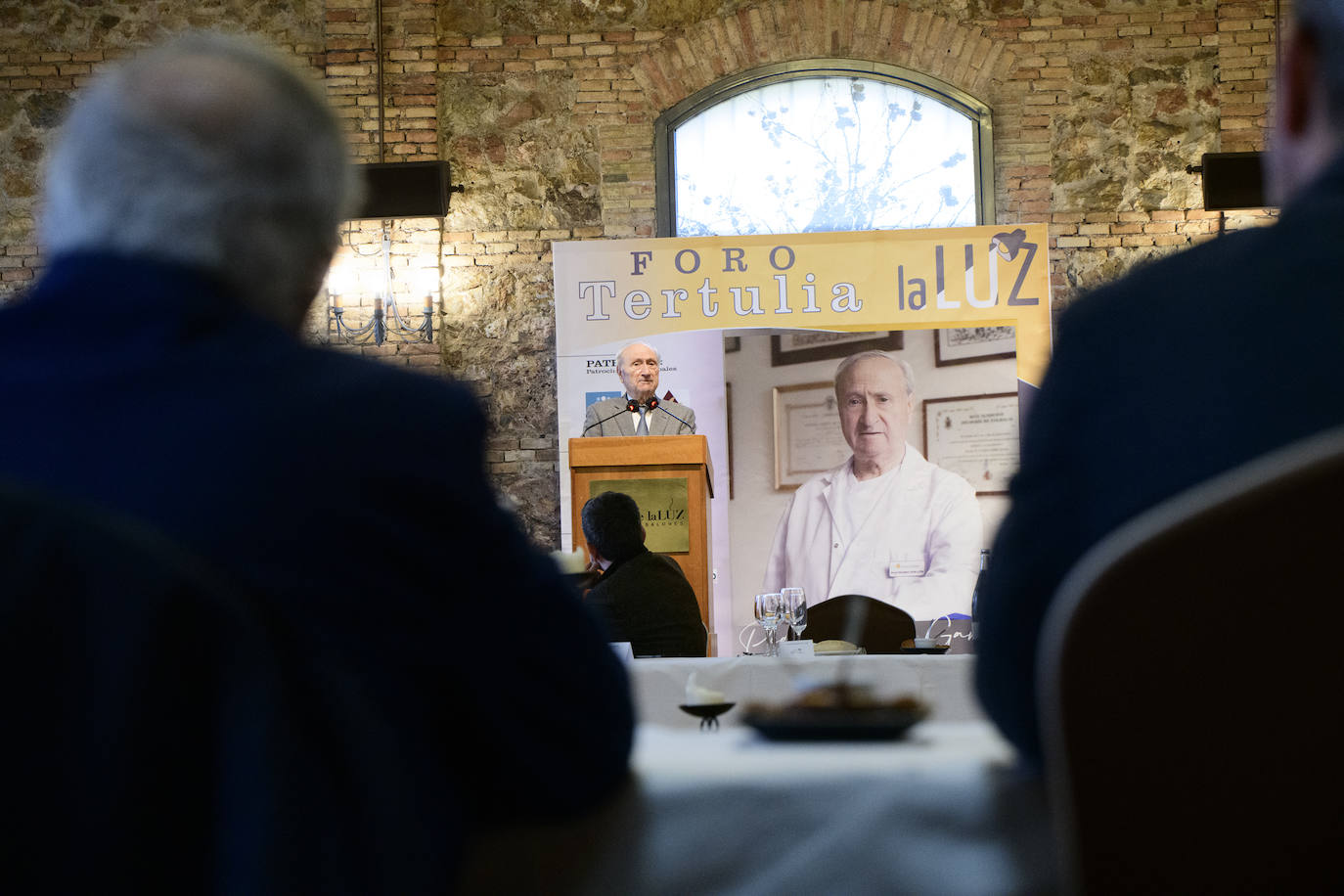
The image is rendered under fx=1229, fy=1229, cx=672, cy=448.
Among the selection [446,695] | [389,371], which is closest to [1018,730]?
[446,695]

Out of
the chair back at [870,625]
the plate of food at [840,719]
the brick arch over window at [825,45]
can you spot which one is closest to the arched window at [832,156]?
the brick arch over window at [825,45]

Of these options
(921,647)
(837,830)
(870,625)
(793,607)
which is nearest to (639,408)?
(870,625)

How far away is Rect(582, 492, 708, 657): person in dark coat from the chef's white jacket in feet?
10.3

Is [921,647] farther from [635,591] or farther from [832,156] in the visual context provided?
[832,156]

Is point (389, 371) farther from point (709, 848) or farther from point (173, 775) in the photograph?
point (709, 848)

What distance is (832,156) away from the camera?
27.6 feet

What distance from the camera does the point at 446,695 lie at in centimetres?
99

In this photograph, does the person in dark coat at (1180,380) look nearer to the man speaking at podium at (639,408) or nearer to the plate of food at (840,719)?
the plate of food at (840,719)

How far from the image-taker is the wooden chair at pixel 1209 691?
0.69 meters

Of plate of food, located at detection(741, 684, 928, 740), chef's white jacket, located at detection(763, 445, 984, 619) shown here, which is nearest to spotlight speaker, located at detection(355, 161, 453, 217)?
chef's white jacket, located at detection(763, 445, 984, 619)

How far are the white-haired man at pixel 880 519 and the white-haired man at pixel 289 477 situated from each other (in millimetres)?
6540

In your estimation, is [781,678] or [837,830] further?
[781,678]

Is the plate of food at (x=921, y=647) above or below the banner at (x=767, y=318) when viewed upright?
below

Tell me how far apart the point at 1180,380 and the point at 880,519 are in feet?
22.3
